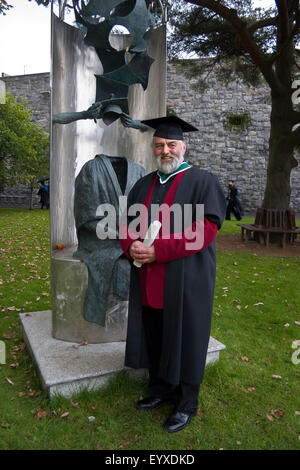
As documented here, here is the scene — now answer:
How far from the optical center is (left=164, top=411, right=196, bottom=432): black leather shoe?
8.21 feet

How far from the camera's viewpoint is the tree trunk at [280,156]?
9203mm

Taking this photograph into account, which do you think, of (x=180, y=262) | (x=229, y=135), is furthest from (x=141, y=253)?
(x=229, y=135)

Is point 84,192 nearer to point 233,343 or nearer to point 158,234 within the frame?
point 158,234

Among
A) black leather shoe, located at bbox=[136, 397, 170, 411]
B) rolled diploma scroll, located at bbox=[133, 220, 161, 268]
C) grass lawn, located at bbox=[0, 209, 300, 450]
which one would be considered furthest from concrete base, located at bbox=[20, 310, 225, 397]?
rolled diploma scroll, located at bbox=[133, 220, 161, 268]

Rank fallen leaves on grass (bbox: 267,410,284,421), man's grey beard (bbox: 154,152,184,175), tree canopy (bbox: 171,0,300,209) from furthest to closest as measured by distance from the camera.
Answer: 1. tree canopy (bbox: 171,0,300,209)
2. fallen leaves on grass (bbox: 267,410,284,421)
3. man's grey beard (bbox: 154,152,184,175)

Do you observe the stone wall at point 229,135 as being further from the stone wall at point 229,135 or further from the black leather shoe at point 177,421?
the black leather shoe at point 177,421

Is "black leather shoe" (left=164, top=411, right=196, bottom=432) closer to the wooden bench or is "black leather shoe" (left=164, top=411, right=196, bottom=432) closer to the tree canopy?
the wooden bench

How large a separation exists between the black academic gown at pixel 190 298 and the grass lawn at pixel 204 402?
17.7 inches

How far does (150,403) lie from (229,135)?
15.0 m

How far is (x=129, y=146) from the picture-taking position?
399 cm

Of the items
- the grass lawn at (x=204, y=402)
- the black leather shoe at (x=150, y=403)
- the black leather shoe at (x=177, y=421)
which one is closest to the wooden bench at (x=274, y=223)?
the grass lawn at (x=204, y=402)

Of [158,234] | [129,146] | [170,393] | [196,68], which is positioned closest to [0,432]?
[170,393]

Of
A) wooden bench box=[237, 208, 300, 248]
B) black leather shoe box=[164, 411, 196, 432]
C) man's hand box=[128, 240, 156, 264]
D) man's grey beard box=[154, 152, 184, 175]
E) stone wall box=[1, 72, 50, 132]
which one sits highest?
stone wall box=[1, 72, 50, 132]

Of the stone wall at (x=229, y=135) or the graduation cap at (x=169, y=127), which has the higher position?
the stone wall at (x=229, y=135)
